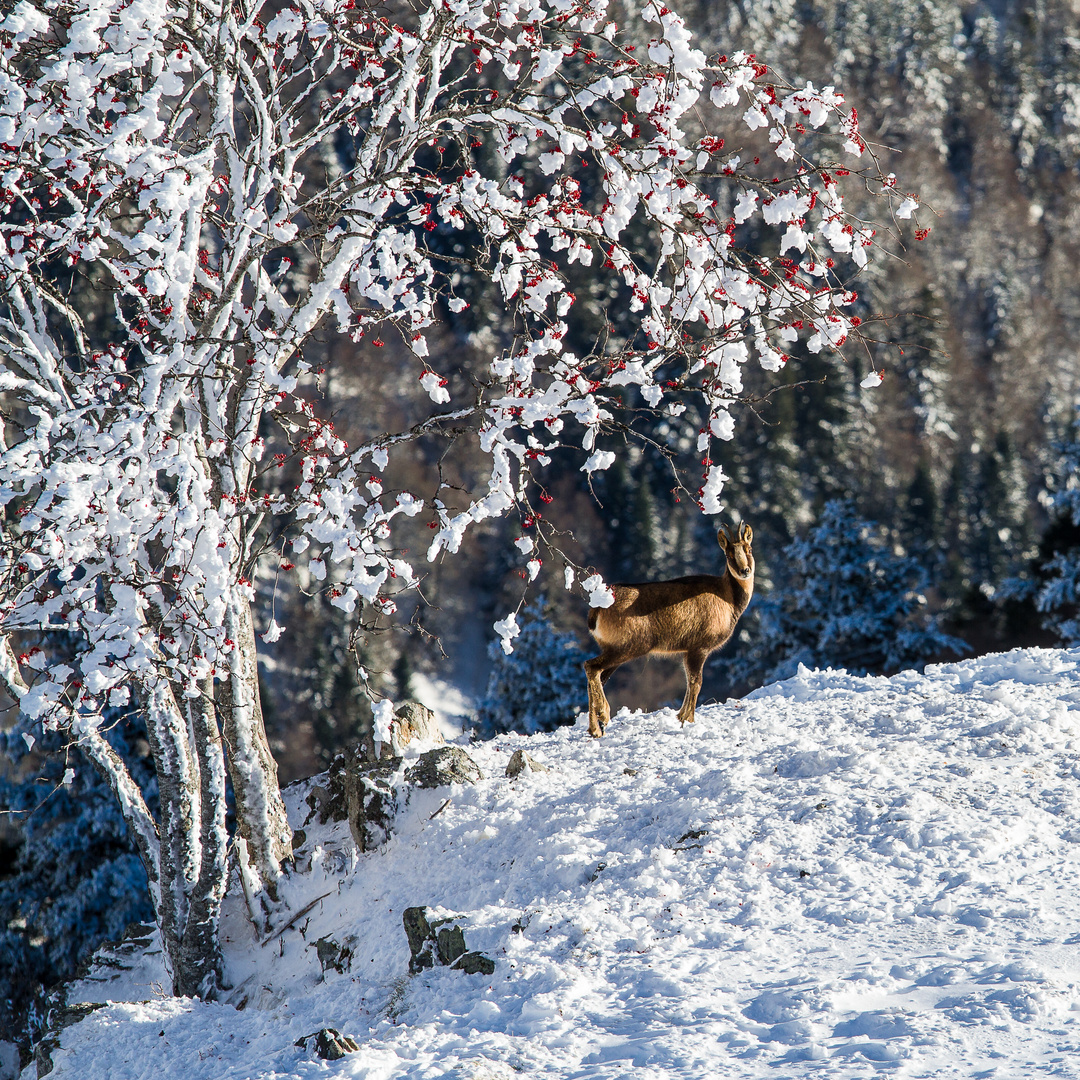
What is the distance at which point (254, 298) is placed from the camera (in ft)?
25.7

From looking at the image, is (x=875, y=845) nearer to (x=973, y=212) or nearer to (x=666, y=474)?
(x=666, y=474)

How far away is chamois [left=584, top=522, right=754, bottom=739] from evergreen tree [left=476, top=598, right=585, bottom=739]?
535 inches

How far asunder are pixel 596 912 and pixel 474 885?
3.93 feet

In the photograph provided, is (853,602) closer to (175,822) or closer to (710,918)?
(710,918)

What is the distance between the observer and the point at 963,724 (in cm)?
891

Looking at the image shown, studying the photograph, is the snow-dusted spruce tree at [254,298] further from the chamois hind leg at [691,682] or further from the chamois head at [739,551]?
the chamois hind leg at [691,682]

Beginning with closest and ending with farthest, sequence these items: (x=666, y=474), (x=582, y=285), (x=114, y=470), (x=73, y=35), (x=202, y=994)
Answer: (x=73, y=35) < (x=114, y=470) < (x=202, y=994) < (x=666, y=474) < (x=582, y=285)

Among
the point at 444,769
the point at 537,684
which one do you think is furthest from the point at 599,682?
the point at 537,684

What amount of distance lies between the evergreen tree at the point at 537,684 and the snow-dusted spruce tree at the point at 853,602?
242 inches

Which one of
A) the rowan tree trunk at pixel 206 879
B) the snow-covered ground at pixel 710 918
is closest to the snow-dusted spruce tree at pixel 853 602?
the snow-covered ground at pixel 710 918

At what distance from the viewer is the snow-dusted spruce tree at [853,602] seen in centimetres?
2653

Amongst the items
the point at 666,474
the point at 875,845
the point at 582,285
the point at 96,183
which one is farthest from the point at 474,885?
the point at 582,285

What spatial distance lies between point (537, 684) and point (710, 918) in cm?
1717

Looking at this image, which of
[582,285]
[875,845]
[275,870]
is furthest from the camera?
[582,285]
